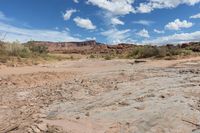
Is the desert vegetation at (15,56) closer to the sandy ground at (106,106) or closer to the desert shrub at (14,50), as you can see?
the desert shrub at (14,50)

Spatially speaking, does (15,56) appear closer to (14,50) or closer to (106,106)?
(14,50)

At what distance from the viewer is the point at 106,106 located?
31.4ft

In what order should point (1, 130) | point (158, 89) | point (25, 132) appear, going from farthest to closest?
point (158, 89) → point (1, 130) → point (25, 132)

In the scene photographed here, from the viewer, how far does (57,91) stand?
12.6 m

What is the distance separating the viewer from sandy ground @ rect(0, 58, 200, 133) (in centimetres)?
776

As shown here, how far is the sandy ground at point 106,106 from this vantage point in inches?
306

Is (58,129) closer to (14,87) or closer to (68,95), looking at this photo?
(68,95)

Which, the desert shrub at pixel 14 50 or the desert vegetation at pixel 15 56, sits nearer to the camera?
the desert vegetation at pixel 15 56

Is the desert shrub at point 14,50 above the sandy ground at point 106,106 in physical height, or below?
above

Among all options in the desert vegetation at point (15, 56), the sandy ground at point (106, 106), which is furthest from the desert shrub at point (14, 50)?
the sandy ground at point (106, 106)

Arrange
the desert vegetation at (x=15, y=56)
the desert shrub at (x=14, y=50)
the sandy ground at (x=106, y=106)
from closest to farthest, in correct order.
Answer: the sandy ground at (x=106, y=106), the desert vegetation at (x=15, y=56), the desert shrub at (x=14, y=50)

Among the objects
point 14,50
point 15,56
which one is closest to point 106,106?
point 15,56

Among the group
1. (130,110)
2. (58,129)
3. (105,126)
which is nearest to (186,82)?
(130,110)

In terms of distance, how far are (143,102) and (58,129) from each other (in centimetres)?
277
